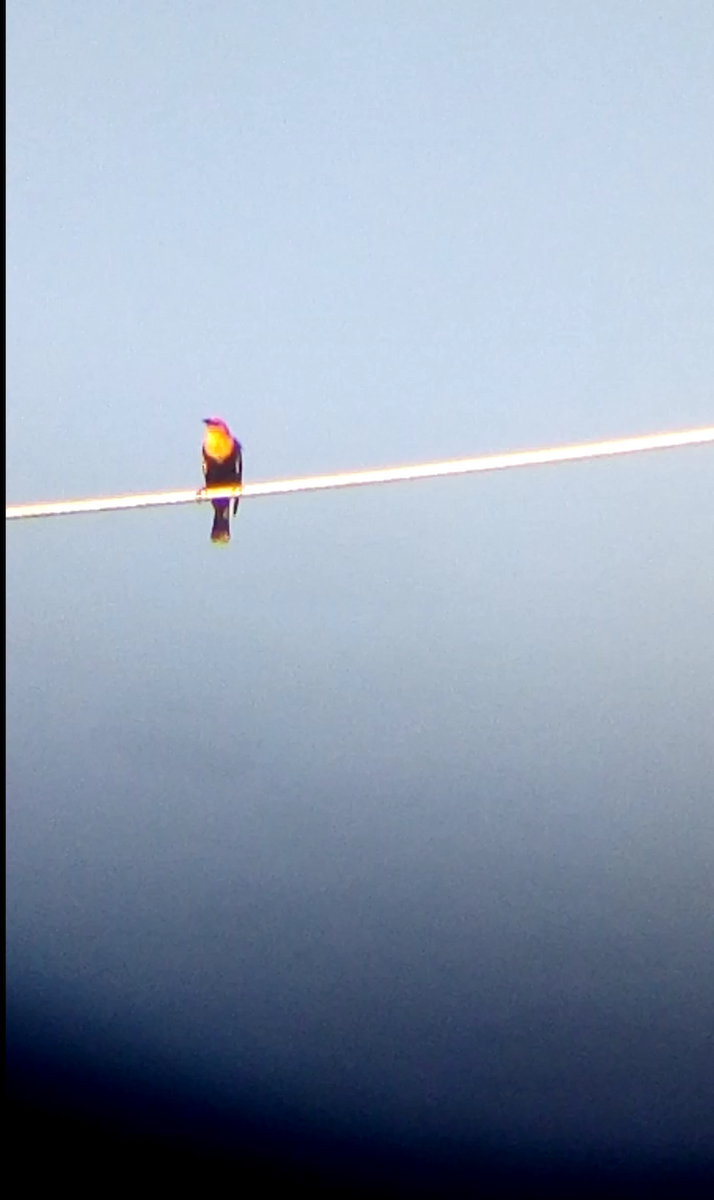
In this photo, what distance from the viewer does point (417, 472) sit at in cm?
151

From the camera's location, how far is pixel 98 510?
1.73 m

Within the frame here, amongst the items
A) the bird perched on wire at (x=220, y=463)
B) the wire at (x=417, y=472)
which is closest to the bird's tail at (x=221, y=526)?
the bird perched on wire at (x=220, y=463)

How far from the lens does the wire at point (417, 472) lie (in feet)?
4.54

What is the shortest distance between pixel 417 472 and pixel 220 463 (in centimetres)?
163

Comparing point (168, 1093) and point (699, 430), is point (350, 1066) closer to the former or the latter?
point (168, 1093)

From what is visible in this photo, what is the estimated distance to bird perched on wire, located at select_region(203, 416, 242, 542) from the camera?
3.03m

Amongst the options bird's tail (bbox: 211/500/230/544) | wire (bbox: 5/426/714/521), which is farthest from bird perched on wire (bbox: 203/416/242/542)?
wire (bbox: 5/426/714/521)

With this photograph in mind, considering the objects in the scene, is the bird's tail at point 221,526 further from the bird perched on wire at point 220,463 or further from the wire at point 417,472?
A: the wire at point 417,472

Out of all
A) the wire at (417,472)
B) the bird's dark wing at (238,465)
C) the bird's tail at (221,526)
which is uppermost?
the bird's dark wing at (238,465)

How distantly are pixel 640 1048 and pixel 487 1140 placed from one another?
2.51 ft

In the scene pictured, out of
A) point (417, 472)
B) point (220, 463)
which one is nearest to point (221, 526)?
point (220, 463)

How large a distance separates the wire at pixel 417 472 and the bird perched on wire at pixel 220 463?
49.2 inches

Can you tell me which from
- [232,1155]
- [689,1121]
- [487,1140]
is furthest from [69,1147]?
[689,1121]

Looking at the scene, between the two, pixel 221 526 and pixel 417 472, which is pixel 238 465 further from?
pixel 417 472
